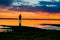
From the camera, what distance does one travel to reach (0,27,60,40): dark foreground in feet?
12.9

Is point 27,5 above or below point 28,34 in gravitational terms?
above

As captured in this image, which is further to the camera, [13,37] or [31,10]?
[31,10]

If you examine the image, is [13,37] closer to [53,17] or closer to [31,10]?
[31,10]

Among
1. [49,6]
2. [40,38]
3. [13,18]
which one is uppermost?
[49,6]

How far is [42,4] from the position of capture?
Result: 14.0 feet

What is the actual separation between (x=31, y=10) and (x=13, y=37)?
825 millimetres

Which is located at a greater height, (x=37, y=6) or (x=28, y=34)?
(x=37, y=6)

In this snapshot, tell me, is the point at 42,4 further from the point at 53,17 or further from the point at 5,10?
the point at 5,10

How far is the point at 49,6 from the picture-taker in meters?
4.28

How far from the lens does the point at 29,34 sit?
4.24 metres

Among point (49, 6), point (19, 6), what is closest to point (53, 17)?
point (49, 6)

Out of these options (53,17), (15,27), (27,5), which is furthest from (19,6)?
(53,17)

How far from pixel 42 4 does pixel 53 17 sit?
45 centimetres

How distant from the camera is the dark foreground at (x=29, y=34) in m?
3.94
